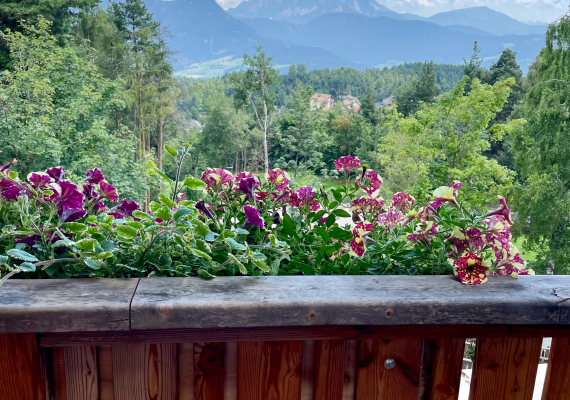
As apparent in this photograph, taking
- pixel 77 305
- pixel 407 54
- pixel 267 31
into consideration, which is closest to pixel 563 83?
pixel 77 305

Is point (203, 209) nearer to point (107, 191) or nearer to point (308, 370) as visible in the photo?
point (107, 191)

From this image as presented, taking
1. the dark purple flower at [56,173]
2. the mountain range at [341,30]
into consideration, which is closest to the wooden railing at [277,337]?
the dark purple flower at [56,173]

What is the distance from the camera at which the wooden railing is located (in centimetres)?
54

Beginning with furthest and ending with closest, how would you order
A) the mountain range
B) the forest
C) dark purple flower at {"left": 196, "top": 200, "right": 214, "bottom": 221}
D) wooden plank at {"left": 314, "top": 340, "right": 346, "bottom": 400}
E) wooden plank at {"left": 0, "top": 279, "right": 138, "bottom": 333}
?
the mountain range → the forest → dark purple flower at {"left": 196, "top": 200, "right": 214, "bottom": 221} → wooden plank at {"left": 314, "top": 340, "right": 346, "bottom": 400} → wooden plank at {"left": 0, "top": 279, "right": 138, "bottom": 333}

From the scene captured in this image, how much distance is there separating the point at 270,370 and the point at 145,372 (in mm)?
179

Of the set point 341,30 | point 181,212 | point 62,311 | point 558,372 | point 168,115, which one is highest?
point 341,30

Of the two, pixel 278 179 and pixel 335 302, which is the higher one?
pixel 278 179

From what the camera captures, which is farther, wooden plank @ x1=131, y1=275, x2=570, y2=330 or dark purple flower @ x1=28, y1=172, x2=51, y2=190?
dark purple flower @ x1=28, y1=172, x2=51, y2=190

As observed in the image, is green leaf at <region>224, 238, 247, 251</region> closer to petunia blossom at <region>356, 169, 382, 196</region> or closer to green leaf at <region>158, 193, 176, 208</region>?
green leaf at <region>158, 193, 176, 208</region>

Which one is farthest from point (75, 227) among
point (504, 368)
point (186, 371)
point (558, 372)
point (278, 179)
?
point (558, 372)

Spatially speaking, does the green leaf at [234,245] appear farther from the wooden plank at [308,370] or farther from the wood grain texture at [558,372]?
the wood grain texture at [558,372]

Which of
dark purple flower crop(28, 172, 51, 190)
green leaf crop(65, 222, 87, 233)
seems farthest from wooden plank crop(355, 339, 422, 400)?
dark purple flower crop(28, 172, 51, 190)

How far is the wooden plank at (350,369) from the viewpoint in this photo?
2.06 feet

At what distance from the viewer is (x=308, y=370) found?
635 millimetres
